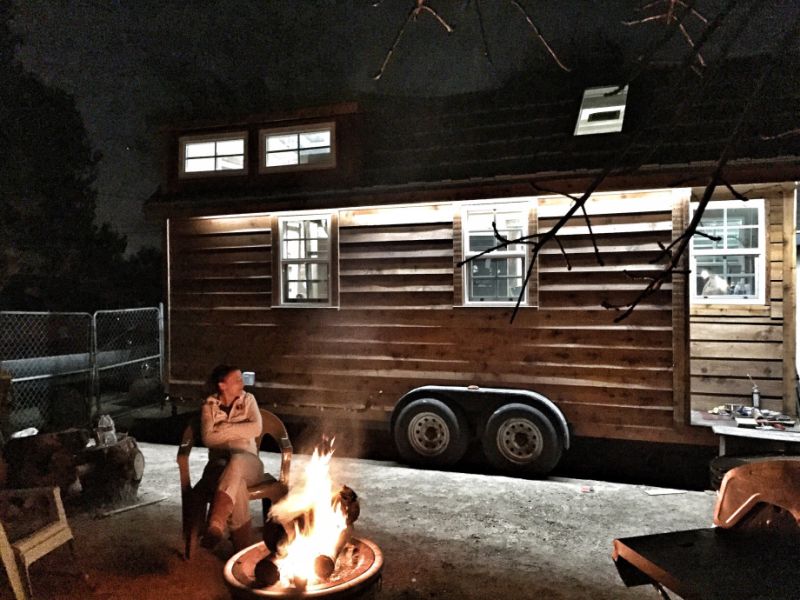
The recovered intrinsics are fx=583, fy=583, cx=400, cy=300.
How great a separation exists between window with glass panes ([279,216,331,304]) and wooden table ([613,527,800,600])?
717 centimetres

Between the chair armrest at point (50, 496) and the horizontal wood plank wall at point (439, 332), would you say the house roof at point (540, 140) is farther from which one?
the chair armrest at point (50, 496)

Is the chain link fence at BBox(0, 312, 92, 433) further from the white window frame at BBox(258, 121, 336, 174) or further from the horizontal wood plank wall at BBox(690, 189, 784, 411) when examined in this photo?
the horizontal wood plank wall at BBox(690, 189, 784, 411)

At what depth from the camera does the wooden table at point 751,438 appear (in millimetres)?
6488

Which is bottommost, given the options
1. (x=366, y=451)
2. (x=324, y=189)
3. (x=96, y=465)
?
(x=366, y=451)

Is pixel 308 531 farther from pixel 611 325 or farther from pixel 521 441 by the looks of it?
pixel 611 325

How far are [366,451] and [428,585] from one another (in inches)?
178

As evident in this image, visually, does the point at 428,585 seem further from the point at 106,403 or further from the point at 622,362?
the point at 106,403

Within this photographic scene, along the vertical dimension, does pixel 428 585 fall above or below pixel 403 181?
below

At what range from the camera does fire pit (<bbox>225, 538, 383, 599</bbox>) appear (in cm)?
295

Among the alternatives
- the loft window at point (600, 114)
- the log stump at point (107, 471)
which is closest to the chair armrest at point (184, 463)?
the log stump at point (107, 471)

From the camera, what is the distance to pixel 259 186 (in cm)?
985

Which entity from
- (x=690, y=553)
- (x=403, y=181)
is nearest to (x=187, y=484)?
(x=690, y=553)

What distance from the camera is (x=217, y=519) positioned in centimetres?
405

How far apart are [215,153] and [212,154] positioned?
0.19ft
